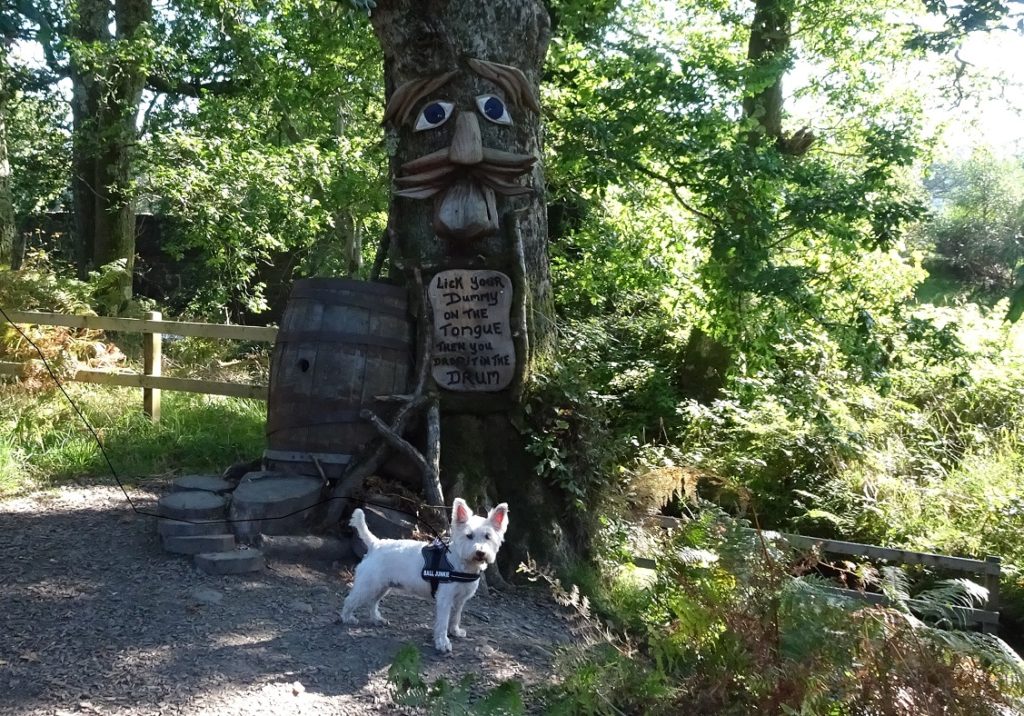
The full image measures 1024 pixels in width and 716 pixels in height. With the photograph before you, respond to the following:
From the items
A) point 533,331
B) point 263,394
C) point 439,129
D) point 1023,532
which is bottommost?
point 1023,532

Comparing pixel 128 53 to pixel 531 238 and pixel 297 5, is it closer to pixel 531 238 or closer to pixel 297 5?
pixel 297 5

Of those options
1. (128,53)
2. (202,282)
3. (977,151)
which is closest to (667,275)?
(128,53)

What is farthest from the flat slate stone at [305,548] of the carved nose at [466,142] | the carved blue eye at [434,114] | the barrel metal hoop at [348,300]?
the carved blue eye at [434,114]

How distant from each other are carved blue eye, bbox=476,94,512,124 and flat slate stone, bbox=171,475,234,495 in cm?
301

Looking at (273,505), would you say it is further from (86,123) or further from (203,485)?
(86,123)

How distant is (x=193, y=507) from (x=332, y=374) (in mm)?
1200

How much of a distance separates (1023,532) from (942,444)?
260 cm

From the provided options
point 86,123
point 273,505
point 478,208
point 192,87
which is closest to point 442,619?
point 273,505

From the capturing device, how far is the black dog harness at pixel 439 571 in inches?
180

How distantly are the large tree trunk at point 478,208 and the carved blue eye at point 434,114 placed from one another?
0.03 meters

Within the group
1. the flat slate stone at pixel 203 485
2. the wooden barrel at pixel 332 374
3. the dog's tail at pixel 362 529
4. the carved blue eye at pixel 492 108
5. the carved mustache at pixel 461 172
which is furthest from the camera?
the carved blue eye at pixel 492 108

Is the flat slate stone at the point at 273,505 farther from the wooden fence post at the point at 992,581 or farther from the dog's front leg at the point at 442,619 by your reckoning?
the wooden fence post at the point at 992,581

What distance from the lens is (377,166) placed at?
444 inches

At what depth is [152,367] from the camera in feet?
29.9
